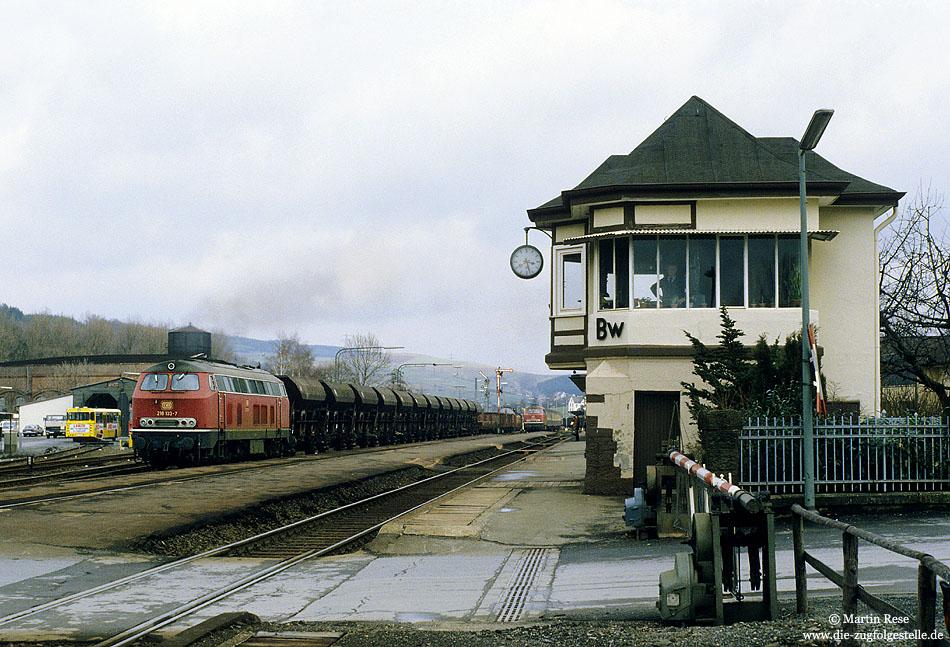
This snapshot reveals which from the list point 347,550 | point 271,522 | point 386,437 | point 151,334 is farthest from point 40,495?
point 151,334

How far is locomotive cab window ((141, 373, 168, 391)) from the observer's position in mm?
28891

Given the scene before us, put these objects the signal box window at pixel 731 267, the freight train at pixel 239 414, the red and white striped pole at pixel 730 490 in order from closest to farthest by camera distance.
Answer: the red and white striped pole at pixel 730 490 < the signal box window at pixel 731 267 < the freight train at pixel 239 414

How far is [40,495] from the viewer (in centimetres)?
1808

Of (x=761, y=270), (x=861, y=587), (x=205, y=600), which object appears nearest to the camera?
(x=861, y=587)

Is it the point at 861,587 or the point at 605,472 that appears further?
the point at 605,472

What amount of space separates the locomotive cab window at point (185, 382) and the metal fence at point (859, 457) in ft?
60.8

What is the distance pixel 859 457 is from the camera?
14.5 metres

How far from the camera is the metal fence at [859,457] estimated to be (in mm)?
14375

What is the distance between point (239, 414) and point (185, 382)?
334cm

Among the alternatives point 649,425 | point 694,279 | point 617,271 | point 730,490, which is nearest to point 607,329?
point 617,271

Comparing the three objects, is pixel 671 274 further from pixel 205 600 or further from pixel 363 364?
pixel 363 364

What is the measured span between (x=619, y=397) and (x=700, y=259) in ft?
10.8

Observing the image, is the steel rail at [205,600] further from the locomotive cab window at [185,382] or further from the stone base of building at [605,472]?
the locomotive cab window at [185,382]

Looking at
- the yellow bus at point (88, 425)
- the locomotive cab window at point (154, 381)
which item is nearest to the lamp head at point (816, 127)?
the locomotive cab window at point (154, 381)
